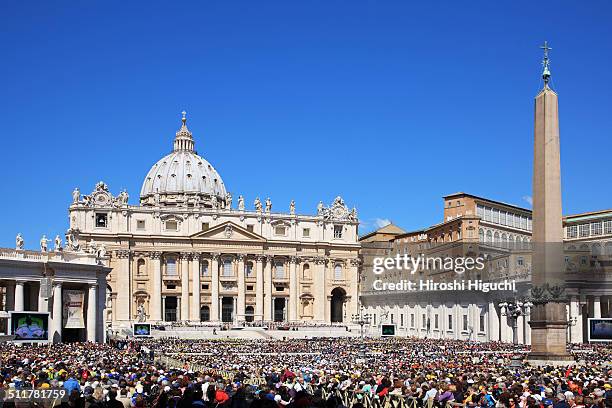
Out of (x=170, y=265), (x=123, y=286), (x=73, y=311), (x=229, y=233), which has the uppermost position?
(x=229, y=233)

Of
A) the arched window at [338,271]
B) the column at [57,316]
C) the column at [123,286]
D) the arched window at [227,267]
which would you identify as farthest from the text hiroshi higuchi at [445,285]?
the column at [57,316]

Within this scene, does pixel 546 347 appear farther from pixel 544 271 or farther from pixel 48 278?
pixel 48 278

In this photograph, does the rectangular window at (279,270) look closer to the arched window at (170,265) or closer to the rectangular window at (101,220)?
the arched window at (170,265)

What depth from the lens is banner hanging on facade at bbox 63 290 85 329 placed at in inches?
2020

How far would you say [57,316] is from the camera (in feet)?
170

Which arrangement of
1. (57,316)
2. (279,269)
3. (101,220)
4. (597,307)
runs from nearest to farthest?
(57,316)
(597,307)
(101,220)
(279,269)

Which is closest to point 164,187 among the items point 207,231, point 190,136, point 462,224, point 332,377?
point 190,136

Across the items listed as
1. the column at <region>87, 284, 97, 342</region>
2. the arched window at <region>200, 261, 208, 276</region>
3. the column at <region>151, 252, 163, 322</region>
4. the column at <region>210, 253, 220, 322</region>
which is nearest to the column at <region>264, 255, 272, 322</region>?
the column at <region>210, 253, 220, 322</region>

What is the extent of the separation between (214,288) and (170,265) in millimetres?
5387

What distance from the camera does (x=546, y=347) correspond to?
107 feet

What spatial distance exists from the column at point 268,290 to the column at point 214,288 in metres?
5.69

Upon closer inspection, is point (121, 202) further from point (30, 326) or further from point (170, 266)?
point (30, 326)

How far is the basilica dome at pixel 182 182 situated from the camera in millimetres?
125562

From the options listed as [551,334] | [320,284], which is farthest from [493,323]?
[551,334]
